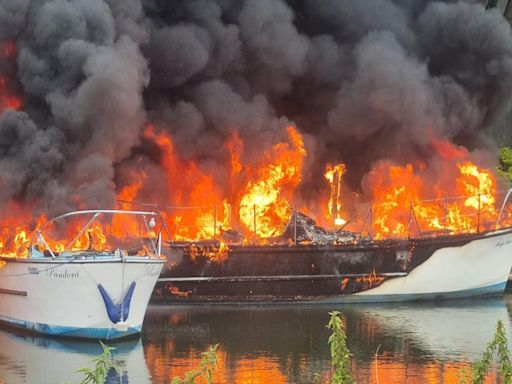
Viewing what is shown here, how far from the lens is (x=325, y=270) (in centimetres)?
3175

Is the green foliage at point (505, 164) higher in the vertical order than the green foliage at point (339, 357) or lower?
higher

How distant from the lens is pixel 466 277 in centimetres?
3219

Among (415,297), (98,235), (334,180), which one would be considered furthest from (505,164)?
(98,235)

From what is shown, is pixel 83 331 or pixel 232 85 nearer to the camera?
pixel 83 331

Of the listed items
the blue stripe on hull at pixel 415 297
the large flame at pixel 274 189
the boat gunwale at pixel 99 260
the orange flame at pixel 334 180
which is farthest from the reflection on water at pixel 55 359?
the orange flame at pixel 334 180

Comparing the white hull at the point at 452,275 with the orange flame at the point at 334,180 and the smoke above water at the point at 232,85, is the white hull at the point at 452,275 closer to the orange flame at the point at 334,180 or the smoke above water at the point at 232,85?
the smoke above water at the point at 232,85

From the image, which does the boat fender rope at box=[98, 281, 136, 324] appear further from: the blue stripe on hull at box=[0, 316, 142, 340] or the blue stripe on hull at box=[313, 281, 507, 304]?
the blue stripe on hull at box=[313, 281, 507, 304]

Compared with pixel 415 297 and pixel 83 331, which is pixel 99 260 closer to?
pixel 83 331

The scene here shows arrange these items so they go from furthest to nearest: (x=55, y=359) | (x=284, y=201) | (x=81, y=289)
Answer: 1. (x=284, y=201)
2. (x=81, y=289)
3. (x=55, y=359)

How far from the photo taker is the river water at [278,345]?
66.7ft

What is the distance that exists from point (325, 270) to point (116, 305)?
9.66m

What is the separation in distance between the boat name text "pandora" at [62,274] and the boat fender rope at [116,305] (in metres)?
0.60

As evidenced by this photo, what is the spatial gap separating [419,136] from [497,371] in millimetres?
19516

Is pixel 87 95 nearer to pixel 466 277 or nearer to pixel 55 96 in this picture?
pixel 55 96
